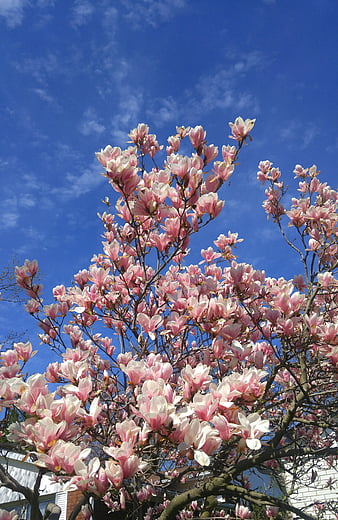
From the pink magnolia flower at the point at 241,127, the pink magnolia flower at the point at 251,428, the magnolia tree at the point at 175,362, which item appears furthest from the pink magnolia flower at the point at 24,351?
the pink magnolia flower at the point at 241,127

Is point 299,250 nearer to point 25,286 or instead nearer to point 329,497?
point 25,286

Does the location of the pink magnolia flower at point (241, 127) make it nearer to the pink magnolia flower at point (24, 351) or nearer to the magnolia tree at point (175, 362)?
the magnolia tree at point (175, 362)

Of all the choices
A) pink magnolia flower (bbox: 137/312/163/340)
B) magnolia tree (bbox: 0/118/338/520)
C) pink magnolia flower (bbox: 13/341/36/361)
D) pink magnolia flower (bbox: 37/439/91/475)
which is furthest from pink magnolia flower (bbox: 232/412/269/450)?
pink magnolia flower (bbox: 13/341/36/361)

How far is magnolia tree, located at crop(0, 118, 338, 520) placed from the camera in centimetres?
145

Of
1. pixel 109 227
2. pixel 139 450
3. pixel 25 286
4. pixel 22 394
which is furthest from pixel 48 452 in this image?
pixel 109 227

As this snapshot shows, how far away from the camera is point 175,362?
8.16ft

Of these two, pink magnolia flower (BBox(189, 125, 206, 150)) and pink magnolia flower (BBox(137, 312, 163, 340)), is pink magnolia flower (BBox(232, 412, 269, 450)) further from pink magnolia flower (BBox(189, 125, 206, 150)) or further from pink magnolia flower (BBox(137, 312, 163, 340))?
pink magnolia flower (BBox(189, 125, 206, 150))

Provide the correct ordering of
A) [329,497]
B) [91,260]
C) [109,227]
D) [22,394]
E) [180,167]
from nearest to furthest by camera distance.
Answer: [22,394] < [180,167] < [91,260] < [109,227] < [329,497]

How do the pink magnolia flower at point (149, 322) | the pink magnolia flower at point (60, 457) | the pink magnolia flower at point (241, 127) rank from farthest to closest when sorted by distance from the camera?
the pink magnolia flower at point (241, 127) < the pink magnolia flower at point (149, 322) < the pink magnolia flower at point (60, 457)

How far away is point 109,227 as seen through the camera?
12.4ft

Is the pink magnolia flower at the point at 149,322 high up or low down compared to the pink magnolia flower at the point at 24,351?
up

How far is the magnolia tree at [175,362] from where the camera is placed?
1.45m

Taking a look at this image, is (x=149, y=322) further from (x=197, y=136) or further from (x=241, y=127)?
(x=241, y=127)

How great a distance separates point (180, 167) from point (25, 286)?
5.17ft
